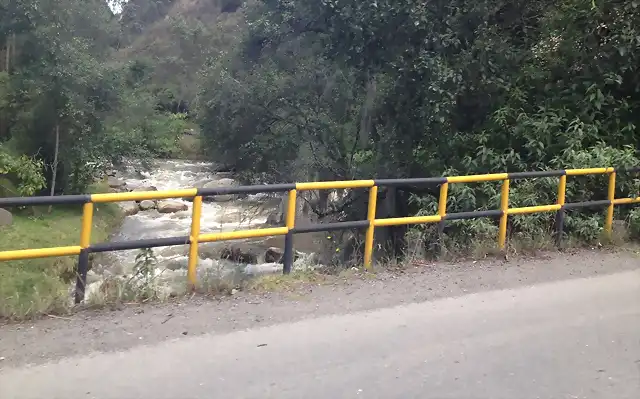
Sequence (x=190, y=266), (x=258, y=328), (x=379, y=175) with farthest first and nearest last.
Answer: (x=379, y=175) < (x=190, y=266) < (x=258, y=328)

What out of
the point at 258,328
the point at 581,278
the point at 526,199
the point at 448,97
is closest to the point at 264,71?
the point at 448,97

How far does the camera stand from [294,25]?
17.4m

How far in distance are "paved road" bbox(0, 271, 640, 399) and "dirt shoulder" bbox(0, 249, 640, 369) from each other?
8.7 inches

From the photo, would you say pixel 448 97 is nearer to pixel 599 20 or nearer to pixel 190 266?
pixel 599 20

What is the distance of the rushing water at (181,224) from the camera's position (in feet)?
26.9

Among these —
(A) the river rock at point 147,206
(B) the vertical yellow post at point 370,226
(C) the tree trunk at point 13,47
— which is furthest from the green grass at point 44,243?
(C) the tree trunk at point 13,47

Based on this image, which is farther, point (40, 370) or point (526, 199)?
point (526, 199)

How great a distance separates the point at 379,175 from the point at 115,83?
16551 millimetres

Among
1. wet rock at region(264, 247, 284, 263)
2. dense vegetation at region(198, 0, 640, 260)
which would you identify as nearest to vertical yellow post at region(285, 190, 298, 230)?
dense vegetation at region(198, 0, 640, 260)

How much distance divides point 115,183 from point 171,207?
7.17 meters

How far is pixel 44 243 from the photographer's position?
21312 millimetres

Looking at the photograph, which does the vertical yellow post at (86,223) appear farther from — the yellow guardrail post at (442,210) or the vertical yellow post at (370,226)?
the yellow guardrail post at (442,210)

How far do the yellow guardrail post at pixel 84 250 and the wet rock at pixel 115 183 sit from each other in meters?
29.7

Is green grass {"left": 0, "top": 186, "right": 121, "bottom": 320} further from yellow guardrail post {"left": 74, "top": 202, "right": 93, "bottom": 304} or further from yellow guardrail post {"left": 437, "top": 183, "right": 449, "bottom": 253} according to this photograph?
yellow guardrail post {"left": 437, "top": 183, "right": 449, "bottom": 253}
